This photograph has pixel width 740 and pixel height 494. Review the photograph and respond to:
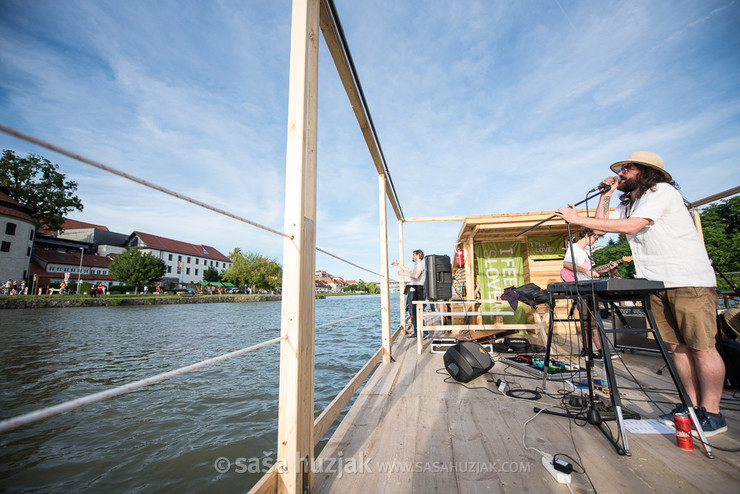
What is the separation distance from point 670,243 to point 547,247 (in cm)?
451

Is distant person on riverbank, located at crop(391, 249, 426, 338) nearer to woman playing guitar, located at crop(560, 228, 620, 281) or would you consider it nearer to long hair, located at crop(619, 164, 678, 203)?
woman playing guitar, located at crop(560, 228, 620, 281)

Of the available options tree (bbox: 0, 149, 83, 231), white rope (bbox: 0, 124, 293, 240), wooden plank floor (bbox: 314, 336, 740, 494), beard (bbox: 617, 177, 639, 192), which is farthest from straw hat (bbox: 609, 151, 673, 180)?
tree (bbox: 0, 149, 83, 231)

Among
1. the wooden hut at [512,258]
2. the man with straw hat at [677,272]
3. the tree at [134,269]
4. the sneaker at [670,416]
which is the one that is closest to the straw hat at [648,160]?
the man with straw hat at [677,272]

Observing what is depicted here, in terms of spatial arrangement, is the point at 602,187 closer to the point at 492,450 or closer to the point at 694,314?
the point at 694,314

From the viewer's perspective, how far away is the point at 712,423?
4.89 feet

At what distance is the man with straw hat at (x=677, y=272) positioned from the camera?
4.90 ft

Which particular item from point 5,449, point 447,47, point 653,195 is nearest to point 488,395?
point 653,195

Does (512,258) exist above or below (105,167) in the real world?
above

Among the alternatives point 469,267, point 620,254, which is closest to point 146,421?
point 469,267

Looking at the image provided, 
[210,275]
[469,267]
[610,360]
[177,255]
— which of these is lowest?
[610,360]

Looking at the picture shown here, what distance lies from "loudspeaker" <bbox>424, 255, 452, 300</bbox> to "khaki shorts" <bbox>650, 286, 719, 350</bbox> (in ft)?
11.2

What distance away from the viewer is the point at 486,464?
127 centimetres

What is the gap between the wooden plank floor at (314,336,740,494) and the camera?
3.73 ft

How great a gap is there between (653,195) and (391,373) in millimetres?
2342
